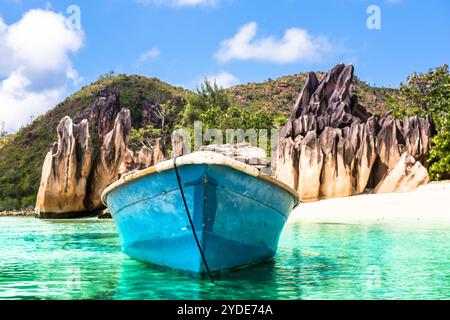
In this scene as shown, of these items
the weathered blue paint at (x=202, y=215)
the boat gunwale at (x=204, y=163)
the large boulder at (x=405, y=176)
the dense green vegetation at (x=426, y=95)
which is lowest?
the weathered blue paint at (x=202, y=215)

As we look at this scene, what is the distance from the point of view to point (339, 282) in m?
7.06

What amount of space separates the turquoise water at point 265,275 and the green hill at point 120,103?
32.6 metres

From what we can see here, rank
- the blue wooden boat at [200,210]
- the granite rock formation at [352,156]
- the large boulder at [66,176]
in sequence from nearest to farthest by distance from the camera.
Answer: the blue wooden boat at [200,210], the granite rock formation at [352,156], the large boulder at [66,176]

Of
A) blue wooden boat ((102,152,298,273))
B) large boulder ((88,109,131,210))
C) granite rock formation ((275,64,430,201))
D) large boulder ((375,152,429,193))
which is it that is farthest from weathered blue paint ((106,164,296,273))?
large boulder ((88,109,131,210))

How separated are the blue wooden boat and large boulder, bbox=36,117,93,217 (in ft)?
69.8

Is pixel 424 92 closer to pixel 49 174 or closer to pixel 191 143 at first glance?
pixel 191 143

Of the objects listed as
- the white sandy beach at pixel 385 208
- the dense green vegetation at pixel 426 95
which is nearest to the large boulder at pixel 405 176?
the white sandy beach at pixel 385 208

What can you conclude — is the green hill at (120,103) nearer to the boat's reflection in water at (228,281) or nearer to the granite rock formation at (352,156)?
the granite rock formation at (352,156)

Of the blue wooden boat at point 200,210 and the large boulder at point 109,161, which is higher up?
the large boulder at point 109,161

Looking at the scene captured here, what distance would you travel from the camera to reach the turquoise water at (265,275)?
6.39 m

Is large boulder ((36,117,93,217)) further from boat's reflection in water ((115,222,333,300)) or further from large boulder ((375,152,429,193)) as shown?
boat's reflection in water ((115,222,333,300))

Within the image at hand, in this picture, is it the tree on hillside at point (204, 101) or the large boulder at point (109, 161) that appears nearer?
the large boulder at point (109, 161)

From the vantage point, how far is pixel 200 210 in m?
7.08
